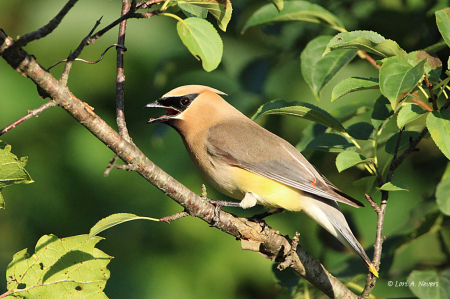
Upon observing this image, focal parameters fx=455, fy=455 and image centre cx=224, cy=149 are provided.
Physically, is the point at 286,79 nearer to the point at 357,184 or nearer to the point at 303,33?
the point at 303,33

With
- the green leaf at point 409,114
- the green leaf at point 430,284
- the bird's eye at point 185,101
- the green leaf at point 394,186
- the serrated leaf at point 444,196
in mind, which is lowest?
the green leaf at point 430,284

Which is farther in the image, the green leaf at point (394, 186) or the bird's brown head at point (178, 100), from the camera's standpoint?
the bird's brown head at point (178, 100)

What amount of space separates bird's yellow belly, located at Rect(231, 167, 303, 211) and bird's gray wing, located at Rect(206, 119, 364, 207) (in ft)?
0.12

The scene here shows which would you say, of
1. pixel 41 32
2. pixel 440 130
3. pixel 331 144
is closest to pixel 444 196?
pixel 440 130

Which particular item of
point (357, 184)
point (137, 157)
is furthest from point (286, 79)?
point (137, 157)

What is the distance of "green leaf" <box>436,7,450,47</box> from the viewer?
1.80m

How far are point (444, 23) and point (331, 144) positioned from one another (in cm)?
76

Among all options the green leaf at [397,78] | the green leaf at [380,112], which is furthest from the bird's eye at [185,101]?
the green leaf at [397,78]

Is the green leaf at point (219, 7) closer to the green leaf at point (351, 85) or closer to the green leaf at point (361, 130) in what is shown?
the green leaf at point (351, 85)

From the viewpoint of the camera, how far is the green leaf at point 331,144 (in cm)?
230

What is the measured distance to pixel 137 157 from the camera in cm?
165

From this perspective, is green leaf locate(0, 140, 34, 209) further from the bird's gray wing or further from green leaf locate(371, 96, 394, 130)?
green leaf locate(371, 96, 394, 130)

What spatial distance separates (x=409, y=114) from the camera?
5.96 ft

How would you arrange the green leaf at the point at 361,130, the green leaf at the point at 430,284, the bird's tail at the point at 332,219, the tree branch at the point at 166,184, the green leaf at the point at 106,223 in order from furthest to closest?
the bird's tail at the point at 332,219
the green leaf at the point at 361,130
the green leaf at the point at 430,284
the green leaf at the point at 106,223
the tree branch at the point at 166,184
